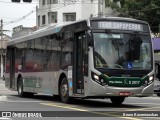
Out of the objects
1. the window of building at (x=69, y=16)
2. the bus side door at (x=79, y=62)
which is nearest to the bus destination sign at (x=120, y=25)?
the bus side door at (x=79, y=62)

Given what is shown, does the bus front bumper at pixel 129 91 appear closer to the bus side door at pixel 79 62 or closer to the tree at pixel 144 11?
the bus side door at pixel 79 62

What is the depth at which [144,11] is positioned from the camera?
145ft

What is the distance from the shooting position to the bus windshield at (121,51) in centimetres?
1756

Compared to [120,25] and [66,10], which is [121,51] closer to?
[120,25]

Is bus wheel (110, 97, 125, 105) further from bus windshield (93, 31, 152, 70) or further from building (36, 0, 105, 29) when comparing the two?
building (36, 0, 105, 29)

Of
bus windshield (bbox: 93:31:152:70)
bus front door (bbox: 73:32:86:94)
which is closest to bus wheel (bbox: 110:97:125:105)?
bus front door (bbox: 73:32:86:94)

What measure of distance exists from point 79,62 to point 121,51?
182 centimetres

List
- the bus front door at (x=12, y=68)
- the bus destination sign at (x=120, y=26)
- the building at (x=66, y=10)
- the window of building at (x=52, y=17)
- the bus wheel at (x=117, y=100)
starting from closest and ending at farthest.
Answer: the bus destination sign at (x=120, y=26) < the bus wheel at (x=117, y=100) < the bus front door at (x=12, y=68) < the building at (x=66, y=10) < the window of building at (x=52, y=17)

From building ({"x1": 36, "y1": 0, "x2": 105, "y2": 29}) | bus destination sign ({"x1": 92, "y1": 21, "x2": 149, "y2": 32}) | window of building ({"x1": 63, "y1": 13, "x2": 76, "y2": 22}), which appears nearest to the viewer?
bus destination sign ({"x1": 92, "y1": 21, "x2": 149, "y2": 32})

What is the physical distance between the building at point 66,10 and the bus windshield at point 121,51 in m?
45.1

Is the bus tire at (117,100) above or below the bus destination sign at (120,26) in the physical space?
below

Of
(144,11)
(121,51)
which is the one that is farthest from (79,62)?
(144,11)

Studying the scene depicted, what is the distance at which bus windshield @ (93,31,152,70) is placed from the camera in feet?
57.6

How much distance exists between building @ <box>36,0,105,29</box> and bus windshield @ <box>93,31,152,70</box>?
148 feet
